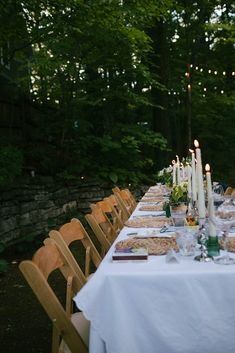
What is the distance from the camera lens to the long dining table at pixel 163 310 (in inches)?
77.4

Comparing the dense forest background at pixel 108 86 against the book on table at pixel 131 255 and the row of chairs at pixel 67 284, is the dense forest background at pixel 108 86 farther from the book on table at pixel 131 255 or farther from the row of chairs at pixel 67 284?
the book on table at pixel 131 255

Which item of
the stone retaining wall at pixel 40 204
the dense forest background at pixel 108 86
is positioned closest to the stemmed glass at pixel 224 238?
the dense forest background at pixel 108 86

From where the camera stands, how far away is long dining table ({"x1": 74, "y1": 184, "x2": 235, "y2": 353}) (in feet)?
6.45

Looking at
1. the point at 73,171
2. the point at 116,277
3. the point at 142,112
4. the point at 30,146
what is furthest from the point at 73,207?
the point at 116,277

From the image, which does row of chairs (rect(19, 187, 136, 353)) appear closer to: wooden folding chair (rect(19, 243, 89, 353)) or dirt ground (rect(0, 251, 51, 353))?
wooden folding chair (rect(19, 243, 89, 353))

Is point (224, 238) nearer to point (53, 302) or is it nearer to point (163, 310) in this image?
point (163, 310)

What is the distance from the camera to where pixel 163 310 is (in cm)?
199

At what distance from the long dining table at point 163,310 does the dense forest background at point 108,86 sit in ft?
14.3

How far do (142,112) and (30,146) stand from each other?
5843mm

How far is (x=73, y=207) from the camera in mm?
9852

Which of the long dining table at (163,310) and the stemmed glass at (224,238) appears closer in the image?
the long dining table at (163,310)

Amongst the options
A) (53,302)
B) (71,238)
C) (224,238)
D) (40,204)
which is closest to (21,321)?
(71,238)

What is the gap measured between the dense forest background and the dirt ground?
183 centimetres

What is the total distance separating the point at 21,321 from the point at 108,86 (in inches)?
318
